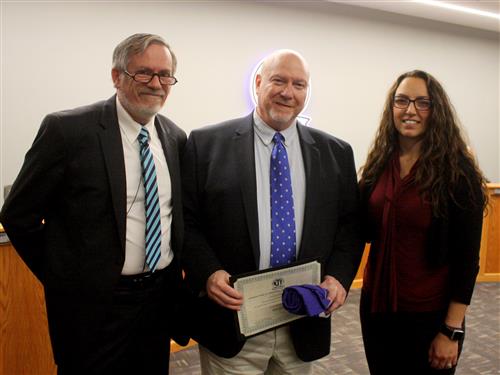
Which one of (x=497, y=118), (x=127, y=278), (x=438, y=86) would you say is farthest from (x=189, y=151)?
(x=497, y=118)

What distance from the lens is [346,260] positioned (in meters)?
1.91

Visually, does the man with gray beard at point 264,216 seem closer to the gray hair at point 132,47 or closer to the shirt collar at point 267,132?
the shirt collar at point 267,132

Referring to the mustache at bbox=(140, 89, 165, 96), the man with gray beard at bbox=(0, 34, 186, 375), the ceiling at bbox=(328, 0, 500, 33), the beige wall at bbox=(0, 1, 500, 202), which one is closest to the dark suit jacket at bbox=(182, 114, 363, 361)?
the man with gray beard at bbox=(0, 34, 186, 375)

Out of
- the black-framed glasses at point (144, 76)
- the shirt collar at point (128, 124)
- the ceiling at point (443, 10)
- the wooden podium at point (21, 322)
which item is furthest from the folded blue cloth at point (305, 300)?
the ceiling at point (443, 10)

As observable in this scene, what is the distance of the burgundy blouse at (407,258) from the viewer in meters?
1.84

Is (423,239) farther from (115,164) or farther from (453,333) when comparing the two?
(115,164)

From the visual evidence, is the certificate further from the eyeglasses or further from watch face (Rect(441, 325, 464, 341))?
the eyeglasses

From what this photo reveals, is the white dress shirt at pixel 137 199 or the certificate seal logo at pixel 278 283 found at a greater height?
the white dress shirt at pixel 137 199

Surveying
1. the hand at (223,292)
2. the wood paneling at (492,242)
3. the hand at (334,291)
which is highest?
the hand at (223,292)

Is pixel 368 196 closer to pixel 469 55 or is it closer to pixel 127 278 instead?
pixel 127 278

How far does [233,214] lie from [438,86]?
39.9 inches

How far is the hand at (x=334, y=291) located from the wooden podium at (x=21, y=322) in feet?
5.67

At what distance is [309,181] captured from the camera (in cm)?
183

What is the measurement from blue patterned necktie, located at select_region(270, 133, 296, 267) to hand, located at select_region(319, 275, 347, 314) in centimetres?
17
